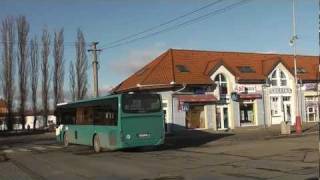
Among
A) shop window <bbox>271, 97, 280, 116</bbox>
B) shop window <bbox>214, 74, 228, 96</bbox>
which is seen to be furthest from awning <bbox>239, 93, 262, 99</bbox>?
shop window <bbox>271, 97, 280, 116</bbox>

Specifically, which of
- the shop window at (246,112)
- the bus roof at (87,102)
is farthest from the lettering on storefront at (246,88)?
the bus roof at (87,102)

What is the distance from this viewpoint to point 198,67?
4953cm

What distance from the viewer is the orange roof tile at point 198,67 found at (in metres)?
46.7

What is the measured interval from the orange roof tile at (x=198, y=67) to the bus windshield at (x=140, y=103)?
1921 centimetres

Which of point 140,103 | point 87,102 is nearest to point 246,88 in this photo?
point 87,102

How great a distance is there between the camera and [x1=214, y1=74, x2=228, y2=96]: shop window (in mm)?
49125

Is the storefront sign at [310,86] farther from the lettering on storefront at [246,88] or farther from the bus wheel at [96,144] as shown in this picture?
the bus wheel at [96,144]

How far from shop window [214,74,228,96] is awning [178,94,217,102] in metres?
1.49

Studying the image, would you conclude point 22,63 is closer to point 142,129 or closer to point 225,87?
point 225,87

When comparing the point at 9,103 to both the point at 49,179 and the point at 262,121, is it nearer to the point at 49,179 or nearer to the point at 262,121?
the point at 262,121

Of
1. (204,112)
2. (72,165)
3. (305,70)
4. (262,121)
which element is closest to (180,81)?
(204,112)

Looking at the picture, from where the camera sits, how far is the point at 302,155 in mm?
19641

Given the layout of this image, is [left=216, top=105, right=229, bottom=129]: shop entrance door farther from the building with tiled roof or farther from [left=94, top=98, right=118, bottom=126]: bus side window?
[left=94, top=98, right=118, bottom=126]: bus side window

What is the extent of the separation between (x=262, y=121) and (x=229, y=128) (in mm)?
4054
